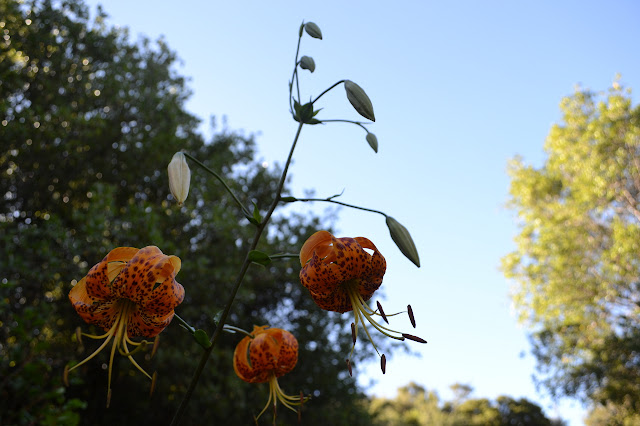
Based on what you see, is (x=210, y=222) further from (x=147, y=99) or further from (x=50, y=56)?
(x=50, y=56)

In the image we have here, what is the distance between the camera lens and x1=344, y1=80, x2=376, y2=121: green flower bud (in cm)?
88

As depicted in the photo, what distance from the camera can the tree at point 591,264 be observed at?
6.79m

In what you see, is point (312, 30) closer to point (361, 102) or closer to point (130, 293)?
point (361, 102)

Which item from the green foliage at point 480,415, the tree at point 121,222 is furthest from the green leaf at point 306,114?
the green foliage at point 480,415

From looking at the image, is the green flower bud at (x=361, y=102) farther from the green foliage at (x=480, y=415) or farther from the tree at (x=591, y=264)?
the green foliage at (x=480, y=415)

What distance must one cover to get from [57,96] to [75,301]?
4247mm

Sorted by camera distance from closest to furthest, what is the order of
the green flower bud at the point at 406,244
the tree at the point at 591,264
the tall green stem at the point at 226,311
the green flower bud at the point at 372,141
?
the tall green stem at the point at 226,311, the green flower bud at the point at 406,244, the green flower bud at the point at 372,141, the tree at the point at 591,264

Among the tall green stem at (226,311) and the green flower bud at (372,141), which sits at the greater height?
the green flower bud at (372,141)

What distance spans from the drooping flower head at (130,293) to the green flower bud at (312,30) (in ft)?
1.78

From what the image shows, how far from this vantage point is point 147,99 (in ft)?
15.6

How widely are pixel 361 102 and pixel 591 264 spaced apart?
299 inches

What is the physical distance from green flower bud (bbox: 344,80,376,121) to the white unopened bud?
12.1 inches

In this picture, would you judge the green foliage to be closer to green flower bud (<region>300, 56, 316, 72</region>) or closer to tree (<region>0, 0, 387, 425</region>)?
tree (<region>0, 0, 387, 425</region>)

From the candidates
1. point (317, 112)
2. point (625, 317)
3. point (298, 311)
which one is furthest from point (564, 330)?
point (317, 112)
